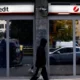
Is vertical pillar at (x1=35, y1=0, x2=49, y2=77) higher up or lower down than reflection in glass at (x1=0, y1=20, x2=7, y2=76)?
higher up

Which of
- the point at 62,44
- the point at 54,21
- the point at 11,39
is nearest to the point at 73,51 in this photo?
the point at 62,44

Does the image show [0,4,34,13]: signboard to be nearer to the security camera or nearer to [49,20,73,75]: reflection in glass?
the security camera

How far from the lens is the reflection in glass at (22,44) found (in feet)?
55.1

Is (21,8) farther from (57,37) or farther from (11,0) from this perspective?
(57,37)

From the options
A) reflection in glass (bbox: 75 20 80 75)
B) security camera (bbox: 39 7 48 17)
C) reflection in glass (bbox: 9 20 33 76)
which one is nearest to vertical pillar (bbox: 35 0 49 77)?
security camera (bbox: 39 7 48 17)

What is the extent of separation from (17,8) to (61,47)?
278cm

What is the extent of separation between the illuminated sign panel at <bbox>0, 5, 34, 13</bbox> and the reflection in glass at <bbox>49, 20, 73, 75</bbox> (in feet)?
4.07

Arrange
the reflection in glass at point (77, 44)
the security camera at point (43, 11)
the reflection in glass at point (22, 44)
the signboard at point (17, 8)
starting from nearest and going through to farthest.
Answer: the security camera at point (43, 11) → the signboard at point (17, 8) → the reflection in glass at point (22, 44) → the reflection in glass at point (77, 44)

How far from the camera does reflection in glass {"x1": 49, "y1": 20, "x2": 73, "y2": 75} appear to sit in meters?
16.9

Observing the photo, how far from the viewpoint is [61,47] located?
1697 centimetres

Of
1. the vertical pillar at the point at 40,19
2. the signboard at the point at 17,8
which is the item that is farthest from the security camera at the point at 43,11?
the signboard at the point at 17,8

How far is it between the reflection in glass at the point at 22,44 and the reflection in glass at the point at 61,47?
99cm

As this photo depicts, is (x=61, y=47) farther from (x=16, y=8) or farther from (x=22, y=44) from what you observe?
(x=16, y=8)

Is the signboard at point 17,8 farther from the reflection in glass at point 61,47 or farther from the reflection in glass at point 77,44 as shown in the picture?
the reflection in glass at point 77,44
